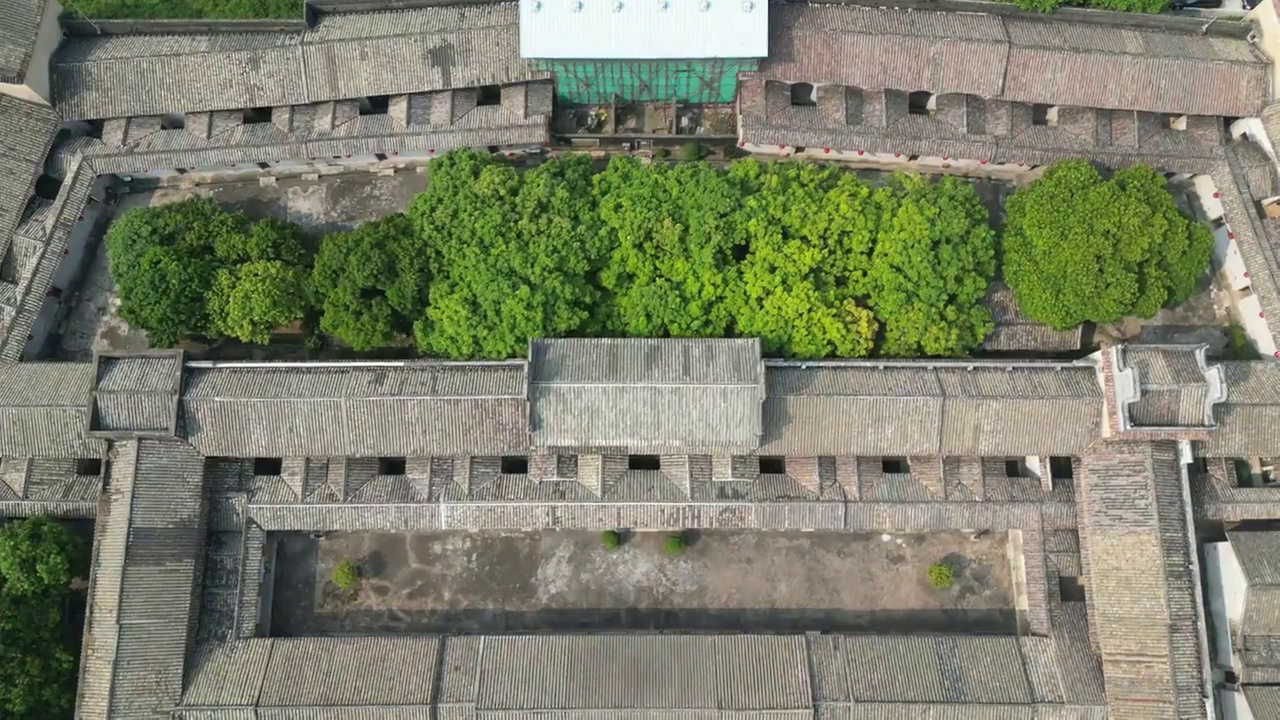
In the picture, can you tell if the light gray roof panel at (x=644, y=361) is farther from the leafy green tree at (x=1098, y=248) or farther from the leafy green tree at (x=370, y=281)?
the leafy green tree at (x=1098, y=248)

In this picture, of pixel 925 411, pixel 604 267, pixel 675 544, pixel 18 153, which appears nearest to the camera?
pixel 925 411

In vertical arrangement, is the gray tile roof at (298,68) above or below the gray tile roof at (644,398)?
above

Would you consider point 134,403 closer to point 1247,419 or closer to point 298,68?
point 298,68

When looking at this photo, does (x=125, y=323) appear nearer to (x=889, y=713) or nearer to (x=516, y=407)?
(x=516, y=407)

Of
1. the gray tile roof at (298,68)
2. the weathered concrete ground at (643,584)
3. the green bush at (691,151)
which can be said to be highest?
the gray tile roof at (298,68)

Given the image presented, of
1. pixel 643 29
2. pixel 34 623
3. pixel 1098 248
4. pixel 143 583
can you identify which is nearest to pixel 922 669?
pixel 1098 248

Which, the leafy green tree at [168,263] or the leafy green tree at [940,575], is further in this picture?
the leafy green tree at [940,575]

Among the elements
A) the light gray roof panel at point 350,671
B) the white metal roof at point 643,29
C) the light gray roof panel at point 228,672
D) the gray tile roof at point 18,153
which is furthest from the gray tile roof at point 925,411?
the gray tile roof at point 18,153
